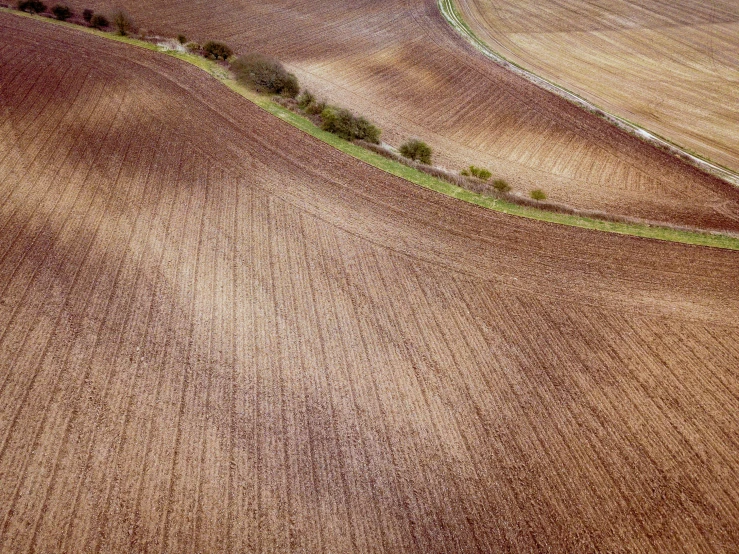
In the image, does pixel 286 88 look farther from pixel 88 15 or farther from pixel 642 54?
pixel 642 54

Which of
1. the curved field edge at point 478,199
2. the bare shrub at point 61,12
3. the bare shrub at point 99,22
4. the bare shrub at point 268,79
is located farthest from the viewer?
the bare shrub at point 61,12

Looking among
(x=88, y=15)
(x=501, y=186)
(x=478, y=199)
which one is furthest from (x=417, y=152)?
(x=88, y=15)

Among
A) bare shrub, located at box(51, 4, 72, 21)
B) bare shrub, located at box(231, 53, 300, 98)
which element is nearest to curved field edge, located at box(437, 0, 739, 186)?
bare shrub, located at box(231, 53, 300, 98)

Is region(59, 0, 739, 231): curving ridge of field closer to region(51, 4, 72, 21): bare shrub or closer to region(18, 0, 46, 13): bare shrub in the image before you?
region(18, 0, 46, 13): bare shrub

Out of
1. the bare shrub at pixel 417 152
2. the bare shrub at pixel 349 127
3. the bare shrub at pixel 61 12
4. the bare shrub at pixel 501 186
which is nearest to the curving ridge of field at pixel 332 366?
the bare shrub at pixel 501 186

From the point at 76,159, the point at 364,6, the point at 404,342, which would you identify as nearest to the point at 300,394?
the point at 404,342

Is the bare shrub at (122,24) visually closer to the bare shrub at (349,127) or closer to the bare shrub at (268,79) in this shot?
the bare shrub at (268,79)
